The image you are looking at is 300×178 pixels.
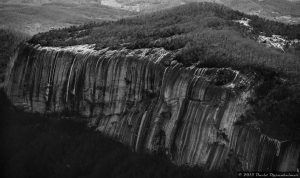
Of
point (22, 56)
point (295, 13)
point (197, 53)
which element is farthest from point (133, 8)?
point (197, 53)

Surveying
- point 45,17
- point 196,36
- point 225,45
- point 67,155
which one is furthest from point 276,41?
point 45,17

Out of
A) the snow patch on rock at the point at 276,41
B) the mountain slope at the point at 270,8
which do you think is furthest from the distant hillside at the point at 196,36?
the mountain slope at the point at 270,8

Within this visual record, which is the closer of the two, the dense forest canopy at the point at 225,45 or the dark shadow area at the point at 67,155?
the dense forest canopy at the point at 225,45

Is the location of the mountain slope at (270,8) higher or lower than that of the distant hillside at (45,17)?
higher

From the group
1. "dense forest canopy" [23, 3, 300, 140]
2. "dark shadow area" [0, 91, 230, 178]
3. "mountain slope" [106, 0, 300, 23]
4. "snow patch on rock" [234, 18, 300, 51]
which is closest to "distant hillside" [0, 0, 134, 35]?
"mountain slope" [106, 0, 300, 23]

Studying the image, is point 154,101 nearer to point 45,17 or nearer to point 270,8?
point 45,17

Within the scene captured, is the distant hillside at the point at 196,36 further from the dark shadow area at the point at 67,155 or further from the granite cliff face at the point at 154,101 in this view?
the dark shadow area at the point at 67,155

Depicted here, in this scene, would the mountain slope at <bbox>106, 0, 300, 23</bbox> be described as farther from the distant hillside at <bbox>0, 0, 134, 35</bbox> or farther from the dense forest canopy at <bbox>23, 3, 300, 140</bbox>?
the dense forest canopy at <bbox>23, 3, 300, 140</bbox>
